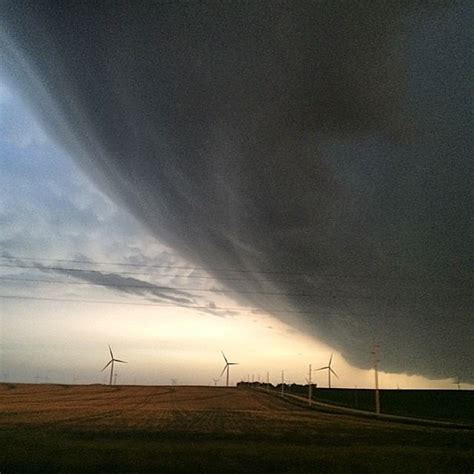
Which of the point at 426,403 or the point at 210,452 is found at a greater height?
the point at 426,403

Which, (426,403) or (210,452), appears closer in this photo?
(210,452)

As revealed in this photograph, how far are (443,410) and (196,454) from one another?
11123cm

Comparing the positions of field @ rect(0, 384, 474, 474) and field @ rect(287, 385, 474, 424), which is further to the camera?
field @ rect(287, 385, 474, 424)

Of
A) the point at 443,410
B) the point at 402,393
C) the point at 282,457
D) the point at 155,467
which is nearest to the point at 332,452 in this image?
the point at 282,457

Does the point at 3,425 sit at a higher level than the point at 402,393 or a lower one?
lower

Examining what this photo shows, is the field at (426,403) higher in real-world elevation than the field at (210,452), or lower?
higher

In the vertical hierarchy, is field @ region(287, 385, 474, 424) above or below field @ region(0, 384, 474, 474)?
above

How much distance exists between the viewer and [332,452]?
122ft

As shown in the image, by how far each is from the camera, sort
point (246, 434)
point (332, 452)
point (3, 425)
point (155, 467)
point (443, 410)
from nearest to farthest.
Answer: point (155, 467) < point (332, 452) < point (246, 434) < point (3, 425) < point (443, 410)

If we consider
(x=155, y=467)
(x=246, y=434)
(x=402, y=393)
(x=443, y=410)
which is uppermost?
(x=402, y=393)

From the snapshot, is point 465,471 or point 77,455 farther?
point 77,455

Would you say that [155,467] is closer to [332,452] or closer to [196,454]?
[196,454]

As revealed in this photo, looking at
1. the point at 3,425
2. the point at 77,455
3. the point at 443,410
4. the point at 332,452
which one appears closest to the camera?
the point at 77,455

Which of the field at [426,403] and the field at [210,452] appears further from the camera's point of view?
the field at [426,403]
